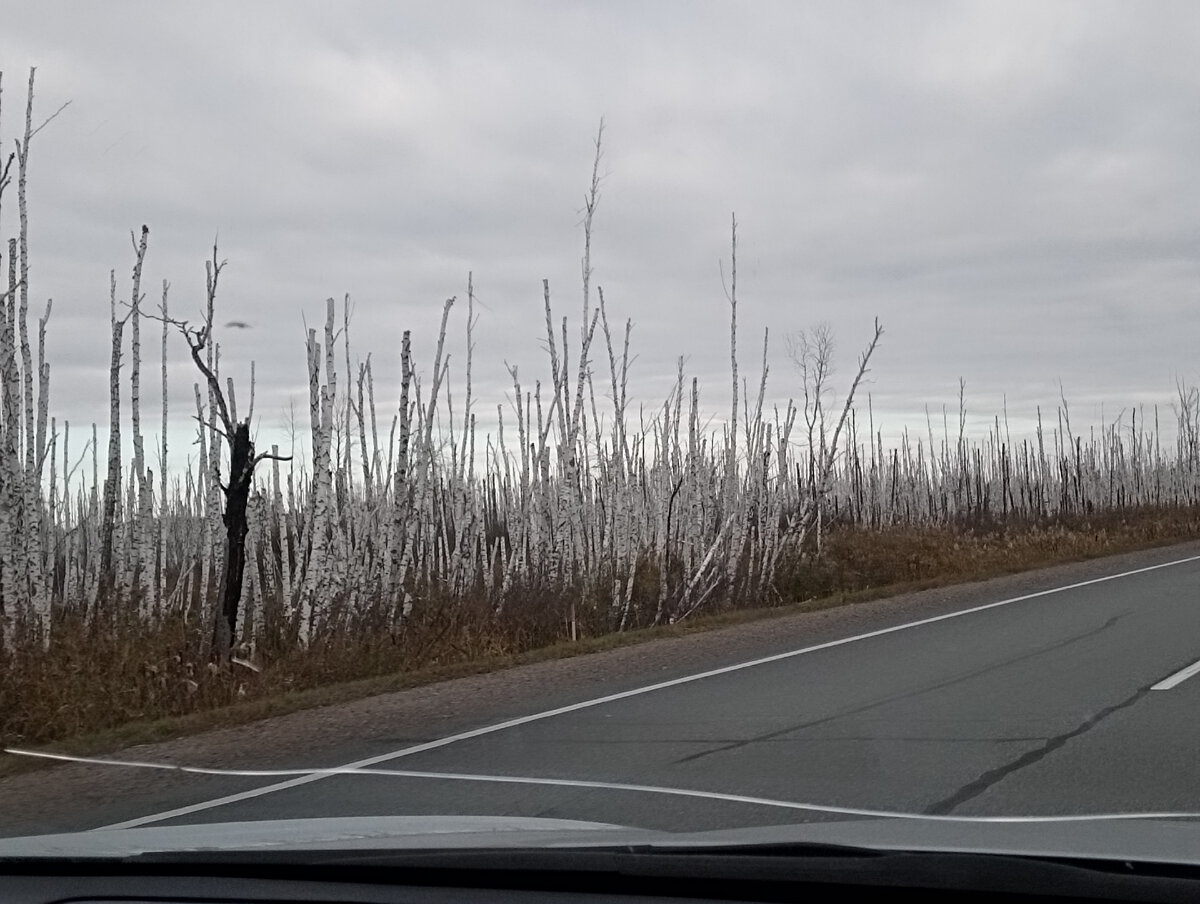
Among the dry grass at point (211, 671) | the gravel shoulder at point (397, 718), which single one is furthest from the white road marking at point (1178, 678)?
the dry grass at point (211, 671)

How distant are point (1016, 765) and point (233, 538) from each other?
790cm

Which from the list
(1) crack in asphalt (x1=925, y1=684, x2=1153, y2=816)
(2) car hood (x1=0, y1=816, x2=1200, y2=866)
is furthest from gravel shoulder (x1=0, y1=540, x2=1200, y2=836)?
(1) crack in asphalt (x1=925, y1=684, x2=1153, y2=816)

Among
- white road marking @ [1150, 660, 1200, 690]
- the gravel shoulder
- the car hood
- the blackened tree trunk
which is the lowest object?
the gravel shoulder

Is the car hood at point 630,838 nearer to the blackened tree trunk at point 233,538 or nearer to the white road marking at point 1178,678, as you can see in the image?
the white road marking at point 1178,678

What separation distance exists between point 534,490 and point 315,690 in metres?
10.2

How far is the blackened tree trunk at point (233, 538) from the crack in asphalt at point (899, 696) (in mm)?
6069

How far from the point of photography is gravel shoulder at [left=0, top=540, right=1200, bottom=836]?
7.45 meters

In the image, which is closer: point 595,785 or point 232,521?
point 595,785

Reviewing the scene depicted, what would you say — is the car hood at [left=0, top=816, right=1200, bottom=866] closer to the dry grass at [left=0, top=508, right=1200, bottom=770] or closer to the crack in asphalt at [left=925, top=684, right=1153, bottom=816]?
the crack in asphalt at [left=925, top=684, right=1153, bottom=816]

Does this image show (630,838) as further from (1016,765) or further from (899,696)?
(899,696)

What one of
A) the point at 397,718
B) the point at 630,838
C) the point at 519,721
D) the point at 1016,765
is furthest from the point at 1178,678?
the point at 630,838

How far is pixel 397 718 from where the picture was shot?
9742mm

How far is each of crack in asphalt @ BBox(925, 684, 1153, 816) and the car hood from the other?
2.30 meters

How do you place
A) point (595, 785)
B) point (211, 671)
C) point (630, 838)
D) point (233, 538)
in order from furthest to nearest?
1. point (233, 538)
2. point (211, 671)
3. point (595, 785)
4. point (630, 838)
